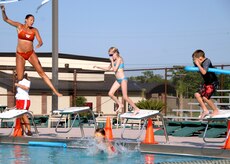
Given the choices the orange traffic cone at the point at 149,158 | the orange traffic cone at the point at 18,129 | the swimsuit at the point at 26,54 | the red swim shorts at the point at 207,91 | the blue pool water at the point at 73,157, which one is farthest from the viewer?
A: the orange traffic cone at the point at 18,129

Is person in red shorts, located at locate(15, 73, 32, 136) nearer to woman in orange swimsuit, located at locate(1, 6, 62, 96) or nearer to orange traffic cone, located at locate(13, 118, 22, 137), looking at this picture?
orange traffic cone, located at locate(13, 118, 22, 137)

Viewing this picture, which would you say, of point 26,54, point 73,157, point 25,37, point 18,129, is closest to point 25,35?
point 25,37

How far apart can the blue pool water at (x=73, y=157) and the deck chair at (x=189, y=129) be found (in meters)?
3.73

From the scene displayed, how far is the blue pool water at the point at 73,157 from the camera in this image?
29.5 ft

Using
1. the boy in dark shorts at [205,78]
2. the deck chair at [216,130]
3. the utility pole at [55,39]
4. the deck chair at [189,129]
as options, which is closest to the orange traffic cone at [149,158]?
the boy in dark shorts at [205,78]

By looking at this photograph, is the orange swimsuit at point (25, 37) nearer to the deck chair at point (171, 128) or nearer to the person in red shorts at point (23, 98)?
the person in red shorts at point (23, 98)

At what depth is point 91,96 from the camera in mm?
45062

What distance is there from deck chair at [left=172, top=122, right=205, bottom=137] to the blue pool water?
12.2ft

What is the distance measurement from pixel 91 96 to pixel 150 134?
114 feet

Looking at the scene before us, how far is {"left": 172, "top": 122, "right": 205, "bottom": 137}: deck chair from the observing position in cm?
1388

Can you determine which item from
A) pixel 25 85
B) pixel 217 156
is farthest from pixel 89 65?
pixel 217 156

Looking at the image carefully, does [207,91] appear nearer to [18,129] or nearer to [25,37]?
[25,37]

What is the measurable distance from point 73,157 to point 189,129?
5.29 meters

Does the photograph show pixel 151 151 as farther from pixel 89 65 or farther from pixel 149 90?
pixel 89 65
